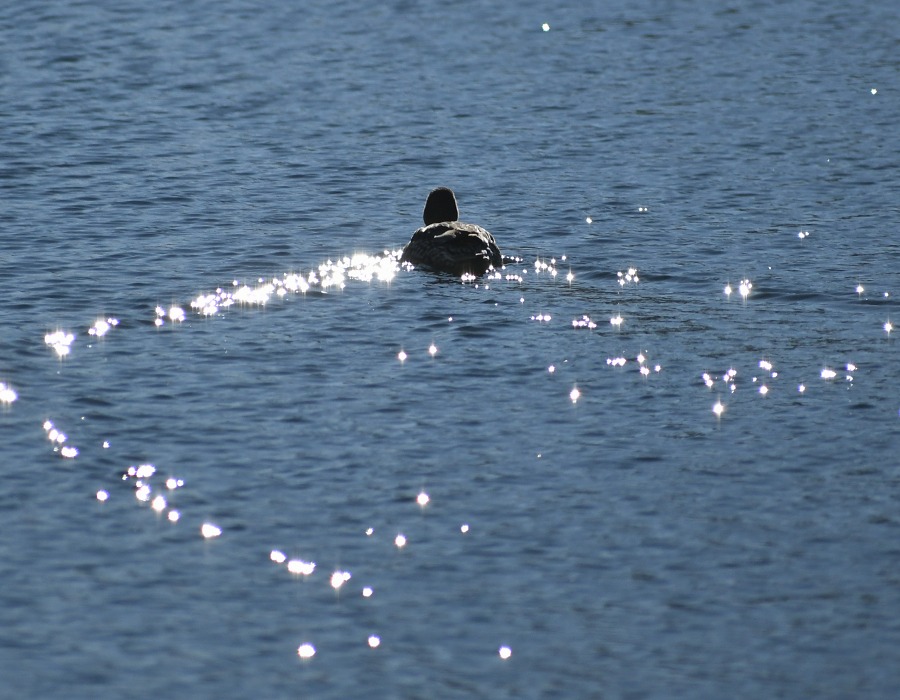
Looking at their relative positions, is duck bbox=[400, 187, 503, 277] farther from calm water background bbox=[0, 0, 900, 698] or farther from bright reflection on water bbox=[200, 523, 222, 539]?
bright reflection on water bbox=[200, 523, 222, 539]

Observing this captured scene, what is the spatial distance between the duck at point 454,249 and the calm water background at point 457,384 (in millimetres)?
456

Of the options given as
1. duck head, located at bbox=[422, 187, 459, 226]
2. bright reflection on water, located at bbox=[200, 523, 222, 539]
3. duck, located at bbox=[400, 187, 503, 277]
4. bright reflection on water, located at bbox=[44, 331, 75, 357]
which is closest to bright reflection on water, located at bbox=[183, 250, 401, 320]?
duck, located at bbox=[400, 187, 503, 277]

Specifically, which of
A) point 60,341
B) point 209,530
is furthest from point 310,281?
point 209,530

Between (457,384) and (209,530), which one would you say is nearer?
(209,530)

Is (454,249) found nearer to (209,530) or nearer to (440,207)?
(440,207)

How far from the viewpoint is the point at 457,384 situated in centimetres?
2323

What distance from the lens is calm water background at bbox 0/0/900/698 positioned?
16.1m

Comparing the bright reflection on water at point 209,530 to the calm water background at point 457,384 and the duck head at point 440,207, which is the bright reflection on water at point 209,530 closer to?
the calm water background at point 457,384

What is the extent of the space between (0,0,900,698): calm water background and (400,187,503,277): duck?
17.9 inches

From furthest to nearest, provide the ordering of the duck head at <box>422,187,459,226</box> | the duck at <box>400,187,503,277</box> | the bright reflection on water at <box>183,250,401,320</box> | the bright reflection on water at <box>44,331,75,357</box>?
the duck head at <box>422,187,459,226</box>
the duck at <box>400,187,503,277</box>
the bright reflection on water at <box>183,250,401,320</box>
the bright reflection on water at <box>44,331,75,357</box>

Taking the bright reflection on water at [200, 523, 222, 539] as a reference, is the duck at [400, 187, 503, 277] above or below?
below

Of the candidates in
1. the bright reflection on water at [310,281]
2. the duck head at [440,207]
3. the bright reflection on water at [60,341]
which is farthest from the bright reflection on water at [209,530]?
the duck head at [440,207]

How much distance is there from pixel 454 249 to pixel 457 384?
232 inches

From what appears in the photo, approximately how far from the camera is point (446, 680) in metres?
15.3
